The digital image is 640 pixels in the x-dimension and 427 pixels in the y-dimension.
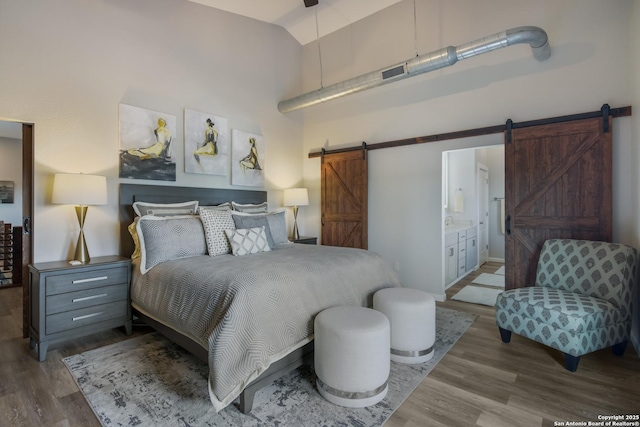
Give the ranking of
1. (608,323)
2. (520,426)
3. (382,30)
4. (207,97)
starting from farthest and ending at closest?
(382,30) → (207,97) → (608,323) → (520,426)

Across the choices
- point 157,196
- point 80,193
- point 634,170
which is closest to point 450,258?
point 634,170

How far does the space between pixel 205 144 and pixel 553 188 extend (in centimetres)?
424

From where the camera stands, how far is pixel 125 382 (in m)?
2.16

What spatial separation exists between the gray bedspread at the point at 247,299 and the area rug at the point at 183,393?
11.0 inches

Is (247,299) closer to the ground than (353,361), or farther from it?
farther from it

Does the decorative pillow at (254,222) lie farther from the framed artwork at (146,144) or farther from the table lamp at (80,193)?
the table lamp at (80,193)

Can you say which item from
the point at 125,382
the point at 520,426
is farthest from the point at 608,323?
the point at 125,382

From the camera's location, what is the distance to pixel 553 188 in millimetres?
3264

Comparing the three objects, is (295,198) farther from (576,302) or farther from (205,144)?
(576,302)

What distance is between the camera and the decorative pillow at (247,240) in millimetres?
3074

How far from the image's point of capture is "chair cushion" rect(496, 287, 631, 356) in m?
2.25

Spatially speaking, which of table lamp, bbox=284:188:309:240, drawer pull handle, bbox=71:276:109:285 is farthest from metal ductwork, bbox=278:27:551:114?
drawer pull handle, bbox=71:276:109:285

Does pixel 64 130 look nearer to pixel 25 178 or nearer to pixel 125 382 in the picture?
pixel 25 178

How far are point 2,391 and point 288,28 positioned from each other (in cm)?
557
